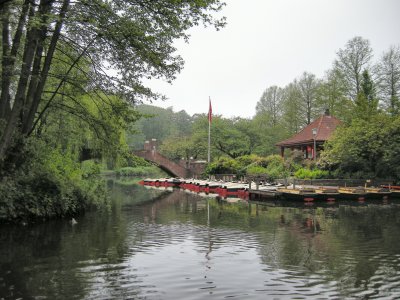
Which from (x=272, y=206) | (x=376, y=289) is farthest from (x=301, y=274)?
(x=272, y=206)

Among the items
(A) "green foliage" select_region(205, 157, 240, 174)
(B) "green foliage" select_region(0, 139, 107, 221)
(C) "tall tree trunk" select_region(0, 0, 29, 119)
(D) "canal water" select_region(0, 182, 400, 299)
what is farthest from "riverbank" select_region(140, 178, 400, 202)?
(C) "tall tree trunk" select_region(0, 0, 29, 119)

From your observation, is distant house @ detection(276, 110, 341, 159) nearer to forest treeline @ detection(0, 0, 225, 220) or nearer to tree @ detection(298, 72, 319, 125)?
tree @ detection(298, 72, 319, 125)

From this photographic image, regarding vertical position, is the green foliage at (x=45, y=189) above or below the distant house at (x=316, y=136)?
below

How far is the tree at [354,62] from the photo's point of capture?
47.8 m

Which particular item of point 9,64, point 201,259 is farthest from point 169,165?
point 201,259

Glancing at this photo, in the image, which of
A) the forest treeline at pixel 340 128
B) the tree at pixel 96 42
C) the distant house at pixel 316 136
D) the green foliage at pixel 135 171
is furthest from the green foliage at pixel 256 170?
the green foliage at pixel 135 171

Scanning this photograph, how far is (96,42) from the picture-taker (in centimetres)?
1442

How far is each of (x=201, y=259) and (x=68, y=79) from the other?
32.2 ft

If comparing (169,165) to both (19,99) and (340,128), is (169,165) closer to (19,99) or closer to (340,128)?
(340,128)

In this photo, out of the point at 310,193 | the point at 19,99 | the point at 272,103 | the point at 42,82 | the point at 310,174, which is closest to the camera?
the point at 19,99

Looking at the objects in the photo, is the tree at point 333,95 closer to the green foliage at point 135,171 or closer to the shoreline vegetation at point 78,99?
the shoreline vegetation at point 78,99

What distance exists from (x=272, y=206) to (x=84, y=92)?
1303cm

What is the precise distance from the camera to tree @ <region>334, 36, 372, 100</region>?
47750mm

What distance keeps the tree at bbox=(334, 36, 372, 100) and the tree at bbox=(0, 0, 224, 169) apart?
1501 inches
